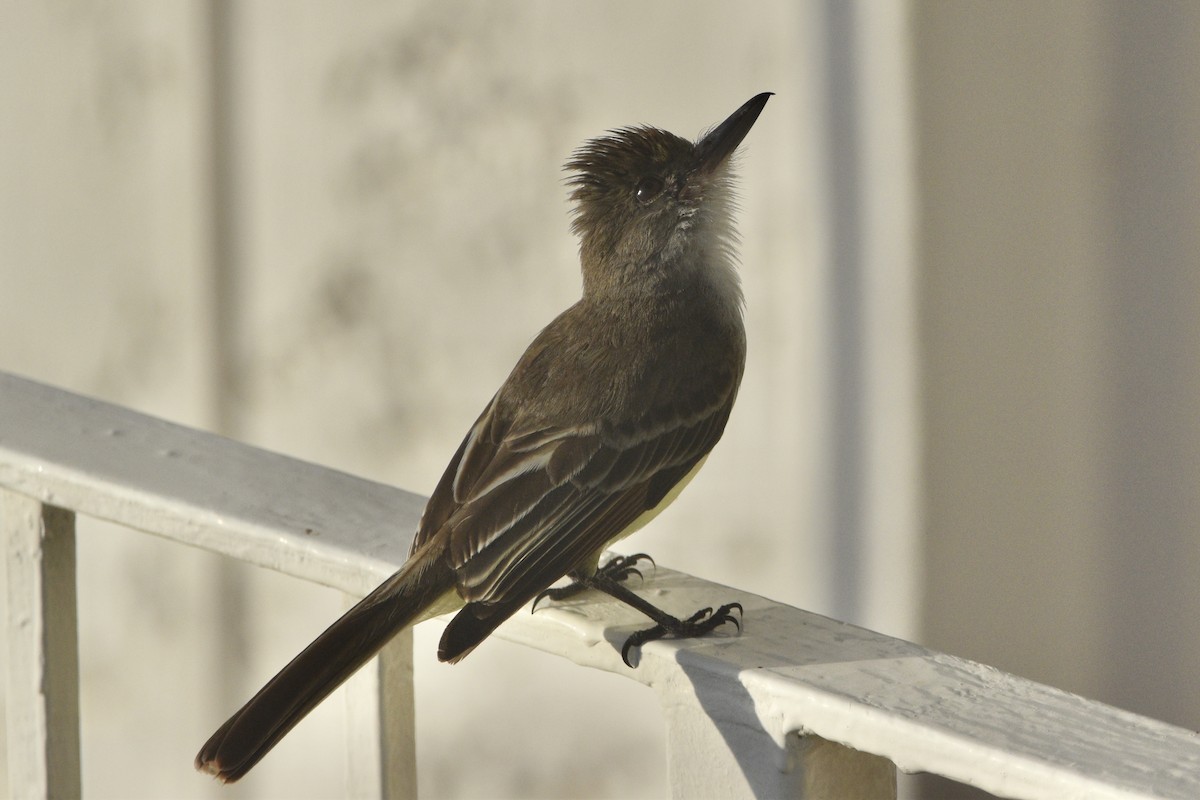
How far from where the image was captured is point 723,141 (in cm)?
206

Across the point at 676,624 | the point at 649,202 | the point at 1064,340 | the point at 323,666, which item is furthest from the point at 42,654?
the point at 1064,340

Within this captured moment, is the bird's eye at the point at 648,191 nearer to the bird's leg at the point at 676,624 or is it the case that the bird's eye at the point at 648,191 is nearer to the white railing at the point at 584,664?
the white railing at the point at 584,664

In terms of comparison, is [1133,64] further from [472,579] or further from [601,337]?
[472,579]

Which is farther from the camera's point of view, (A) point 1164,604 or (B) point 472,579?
(A) point 1164,604

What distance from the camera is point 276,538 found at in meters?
Result: 1.46

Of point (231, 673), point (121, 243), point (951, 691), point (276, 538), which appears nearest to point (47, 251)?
point (121, 243)

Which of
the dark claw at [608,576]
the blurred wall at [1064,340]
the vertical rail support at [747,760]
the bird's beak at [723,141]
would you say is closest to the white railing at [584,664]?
the vertical rail support at [747,760]

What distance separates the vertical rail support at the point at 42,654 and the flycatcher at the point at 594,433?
1.07 ft

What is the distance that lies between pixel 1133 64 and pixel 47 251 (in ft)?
9.70

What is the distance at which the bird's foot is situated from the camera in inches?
50.6

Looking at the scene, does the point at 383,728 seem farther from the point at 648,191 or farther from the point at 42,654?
the point at 648,191

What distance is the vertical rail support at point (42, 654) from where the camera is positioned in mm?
1523

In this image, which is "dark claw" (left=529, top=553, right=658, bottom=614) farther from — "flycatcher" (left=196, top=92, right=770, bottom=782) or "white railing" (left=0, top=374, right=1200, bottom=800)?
"white railing" (left=0, top=374, right=1200, bottom=800)

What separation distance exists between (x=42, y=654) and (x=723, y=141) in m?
1.11
